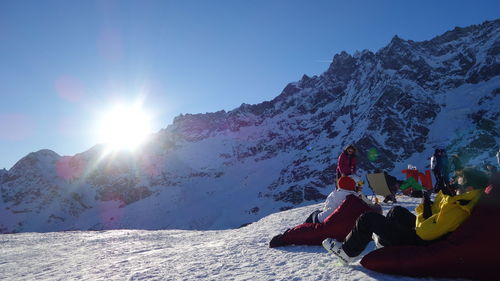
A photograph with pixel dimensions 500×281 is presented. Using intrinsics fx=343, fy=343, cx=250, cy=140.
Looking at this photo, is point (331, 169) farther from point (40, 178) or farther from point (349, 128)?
point (40, 178)

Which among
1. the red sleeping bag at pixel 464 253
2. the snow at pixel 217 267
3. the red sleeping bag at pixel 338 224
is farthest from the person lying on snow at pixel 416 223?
the red sleeping bag at pixel 338 224

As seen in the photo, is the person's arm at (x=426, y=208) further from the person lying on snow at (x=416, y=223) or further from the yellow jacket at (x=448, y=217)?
the yellow jacket at (x=448, y=217)

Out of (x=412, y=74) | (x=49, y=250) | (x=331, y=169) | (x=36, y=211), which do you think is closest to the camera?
(x=49, y=250)

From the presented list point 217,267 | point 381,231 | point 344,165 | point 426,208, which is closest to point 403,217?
point 426,208

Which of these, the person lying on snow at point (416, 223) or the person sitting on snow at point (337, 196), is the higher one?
the person sitting on snow at point (337, 196)

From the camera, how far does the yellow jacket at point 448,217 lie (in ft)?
13.0

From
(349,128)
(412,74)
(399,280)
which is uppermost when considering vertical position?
(412,74)

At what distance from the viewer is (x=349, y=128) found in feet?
546

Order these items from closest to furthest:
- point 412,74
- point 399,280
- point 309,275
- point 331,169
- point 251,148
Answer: point 399,280
point 309,275
point 331,169
point 412,74
point 251,148

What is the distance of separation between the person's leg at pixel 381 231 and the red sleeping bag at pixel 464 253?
22 centimetres

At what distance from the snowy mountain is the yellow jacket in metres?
112

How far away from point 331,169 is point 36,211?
151238 mm

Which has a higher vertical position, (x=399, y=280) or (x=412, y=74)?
(x=412, y=74)

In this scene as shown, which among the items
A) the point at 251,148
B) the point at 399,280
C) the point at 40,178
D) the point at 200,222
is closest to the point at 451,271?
the point at 399,280
